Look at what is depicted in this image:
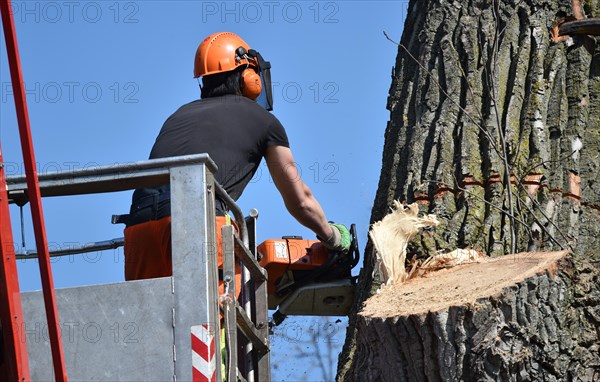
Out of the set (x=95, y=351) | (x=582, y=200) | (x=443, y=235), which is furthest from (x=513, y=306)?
(x=95, y=351)

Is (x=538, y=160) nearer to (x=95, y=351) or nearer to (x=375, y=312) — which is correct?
(x=375, y=312)

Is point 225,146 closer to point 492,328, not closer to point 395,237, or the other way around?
point 395,237

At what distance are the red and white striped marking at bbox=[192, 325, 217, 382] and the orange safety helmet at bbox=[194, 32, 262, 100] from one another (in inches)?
91.3

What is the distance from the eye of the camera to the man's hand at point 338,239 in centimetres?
608

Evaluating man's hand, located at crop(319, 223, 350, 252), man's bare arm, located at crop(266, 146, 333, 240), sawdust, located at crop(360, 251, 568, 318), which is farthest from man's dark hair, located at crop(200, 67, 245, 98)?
sawdust, located at crop(360, 251, 568, 318)

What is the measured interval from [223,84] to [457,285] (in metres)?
1.71

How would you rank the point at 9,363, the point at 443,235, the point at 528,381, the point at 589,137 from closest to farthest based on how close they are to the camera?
the point at 9,363, the point at 528,381, the point at 443,235, the point at 589,137

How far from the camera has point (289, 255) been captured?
6.22 meters

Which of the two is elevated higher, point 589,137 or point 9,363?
point 589,137

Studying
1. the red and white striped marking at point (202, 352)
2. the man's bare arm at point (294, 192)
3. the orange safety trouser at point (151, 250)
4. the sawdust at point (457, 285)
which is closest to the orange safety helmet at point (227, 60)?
the man's bare arm at point (294, 192)

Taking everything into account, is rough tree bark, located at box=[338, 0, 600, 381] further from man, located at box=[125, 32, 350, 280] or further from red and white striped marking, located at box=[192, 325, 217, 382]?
red and white striped marking, located at box=[192, 325, 217, 382]

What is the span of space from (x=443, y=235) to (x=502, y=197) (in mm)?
432

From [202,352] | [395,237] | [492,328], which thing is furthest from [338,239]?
[202,352]

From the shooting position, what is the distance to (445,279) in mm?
5125
